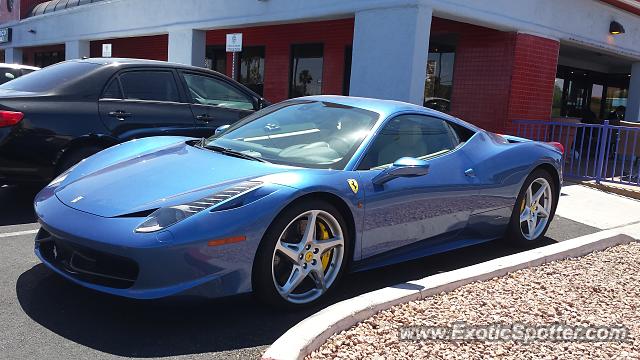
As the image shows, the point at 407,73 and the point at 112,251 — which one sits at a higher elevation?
the point at 407,73

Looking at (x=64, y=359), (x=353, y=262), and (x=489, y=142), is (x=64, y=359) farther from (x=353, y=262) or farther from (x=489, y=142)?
(x=489, y=142)

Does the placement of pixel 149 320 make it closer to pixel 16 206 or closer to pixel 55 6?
pixel 16 206

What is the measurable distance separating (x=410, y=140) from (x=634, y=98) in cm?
1273

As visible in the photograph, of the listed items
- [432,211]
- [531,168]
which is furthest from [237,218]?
[531,168]

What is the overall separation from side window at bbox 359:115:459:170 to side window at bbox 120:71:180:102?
297 cm

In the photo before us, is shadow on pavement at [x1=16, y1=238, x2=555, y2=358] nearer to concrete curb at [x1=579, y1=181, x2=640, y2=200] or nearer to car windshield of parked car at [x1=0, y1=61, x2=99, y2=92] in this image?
car windshield of parked car at [x1=0, y1=61, x2=99, y2=92]

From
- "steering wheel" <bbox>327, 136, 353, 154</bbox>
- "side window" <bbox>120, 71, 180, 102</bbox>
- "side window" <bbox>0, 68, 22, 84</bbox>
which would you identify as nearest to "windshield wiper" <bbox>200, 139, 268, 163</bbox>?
"steering wheel" <bbox>327, 136, 353, 154</bbox>

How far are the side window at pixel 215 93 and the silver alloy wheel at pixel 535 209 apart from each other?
3.36 m

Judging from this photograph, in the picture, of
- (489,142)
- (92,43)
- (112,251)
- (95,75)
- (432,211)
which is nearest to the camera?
(112,251)

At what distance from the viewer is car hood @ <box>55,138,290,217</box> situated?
3201 mm

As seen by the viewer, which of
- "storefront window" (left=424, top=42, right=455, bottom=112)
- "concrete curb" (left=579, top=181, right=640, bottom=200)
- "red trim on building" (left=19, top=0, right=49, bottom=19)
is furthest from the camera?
"red trim on building" (left=19, top=0, right=49, bottom=19)

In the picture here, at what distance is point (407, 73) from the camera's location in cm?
877

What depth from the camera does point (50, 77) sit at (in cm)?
574

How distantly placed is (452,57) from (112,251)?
32.4 ft
